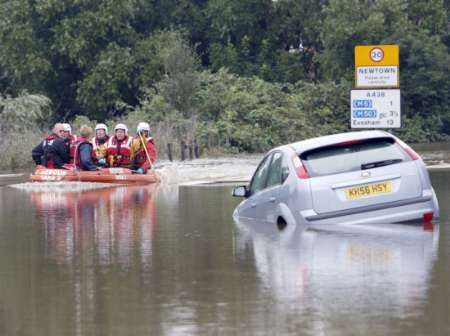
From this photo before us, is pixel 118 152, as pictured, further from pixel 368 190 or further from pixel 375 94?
pixel 368 190

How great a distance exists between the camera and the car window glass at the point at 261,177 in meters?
18.3

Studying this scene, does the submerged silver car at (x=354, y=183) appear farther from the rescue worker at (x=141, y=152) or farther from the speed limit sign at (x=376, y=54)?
the speed limit sign at (x=376, y=54)

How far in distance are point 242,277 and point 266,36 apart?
57912 millimetres

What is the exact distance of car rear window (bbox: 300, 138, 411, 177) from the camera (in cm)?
1697

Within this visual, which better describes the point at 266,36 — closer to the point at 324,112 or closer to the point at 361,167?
the point at 324,112

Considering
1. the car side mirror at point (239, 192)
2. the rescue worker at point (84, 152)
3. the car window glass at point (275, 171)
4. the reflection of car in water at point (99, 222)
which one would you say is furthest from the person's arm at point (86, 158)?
the car window glass at point (275, 171)

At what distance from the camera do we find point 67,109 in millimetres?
68812

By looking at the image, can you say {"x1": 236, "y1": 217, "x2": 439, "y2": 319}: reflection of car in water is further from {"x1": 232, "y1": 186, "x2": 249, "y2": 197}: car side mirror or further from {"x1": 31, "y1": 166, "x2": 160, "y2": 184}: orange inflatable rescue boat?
{"x1": 31, "y1": 166, "x2": 160, "y2": 184}: orange inflatable rescue boat

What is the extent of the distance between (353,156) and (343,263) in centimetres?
379

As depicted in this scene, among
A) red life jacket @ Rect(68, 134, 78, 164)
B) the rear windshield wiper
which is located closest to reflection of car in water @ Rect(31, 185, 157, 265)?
the rear windshield wiper

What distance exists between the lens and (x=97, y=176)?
3067cm

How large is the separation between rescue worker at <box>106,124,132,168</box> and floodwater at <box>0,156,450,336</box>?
36.7ft

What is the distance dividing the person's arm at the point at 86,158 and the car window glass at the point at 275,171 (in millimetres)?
13382

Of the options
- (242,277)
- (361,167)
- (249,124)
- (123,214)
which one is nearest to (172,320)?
(242,277)
